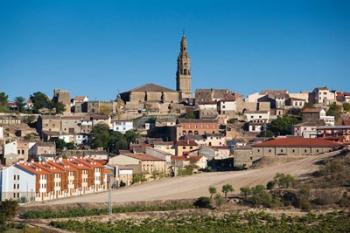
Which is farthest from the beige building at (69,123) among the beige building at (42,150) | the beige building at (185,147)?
the beige building at (185,147)

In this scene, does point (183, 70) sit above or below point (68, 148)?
above

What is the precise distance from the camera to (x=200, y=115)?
88.5 m

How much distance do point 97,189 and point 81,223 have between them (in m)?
13.9

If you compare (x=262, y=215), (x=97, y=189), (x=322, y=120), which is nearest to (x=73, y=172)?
(x=97, y=189)

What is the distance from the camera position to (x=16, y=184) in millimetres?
57750

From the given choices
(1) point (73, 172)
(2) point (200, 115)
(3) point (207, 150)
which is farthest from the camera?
(2) point (200, 115)

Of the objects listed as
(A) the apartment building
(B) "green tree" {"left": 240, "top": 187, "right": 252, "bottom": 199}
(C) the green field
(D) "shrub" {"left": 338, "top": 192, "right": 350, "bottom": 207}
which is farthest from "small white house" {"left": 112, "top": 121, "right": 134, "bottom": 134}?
(C) the green field

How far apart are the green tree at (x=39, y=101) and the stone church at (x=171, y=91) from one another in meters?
8.51

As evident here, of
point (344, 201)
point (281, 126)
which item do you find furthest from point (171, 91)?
point (344, 201)

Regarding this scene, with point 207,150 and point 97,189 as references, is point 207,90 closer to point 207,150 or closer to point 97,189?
point 207,150

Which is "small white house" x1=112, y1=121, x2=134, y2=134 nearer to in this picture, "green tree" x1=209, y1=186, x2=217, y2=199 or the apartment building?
the apartment building

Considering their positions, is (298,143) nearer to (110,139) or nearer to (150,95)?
(110,139)

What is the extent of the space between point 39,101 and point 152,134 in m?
14.0

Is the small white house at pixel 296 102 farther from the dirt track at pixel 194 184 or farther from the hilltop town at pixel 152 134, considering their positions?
the dirt track at pixel 194 184
